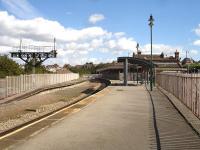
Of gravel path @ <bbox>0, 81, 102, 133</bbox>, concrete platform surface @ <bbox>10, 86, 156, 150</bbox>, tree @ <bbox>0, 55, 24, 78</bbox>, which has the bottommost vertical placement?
gravel path @ <bbox>0, 81, 102, 133</bbox>

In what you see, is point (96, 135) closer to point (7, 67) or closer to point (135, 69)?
point (7, 67)

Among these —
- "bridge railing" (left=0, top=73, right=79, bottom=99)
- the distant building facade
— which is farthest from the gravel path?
the distant building facade

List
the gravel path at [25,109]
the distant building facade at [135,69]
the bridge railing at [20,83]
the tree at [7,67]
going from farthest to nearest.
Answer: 1. the distant building facade at [135,69]
2. the tree at [7,67]
3. the bridge railing at [20,83]
4. the gravel path at [25,109]

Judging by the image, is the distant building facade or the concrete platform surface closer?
the concrete platform surface

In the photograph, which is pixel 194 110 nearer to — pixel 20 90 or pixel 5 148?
pixel 5 148

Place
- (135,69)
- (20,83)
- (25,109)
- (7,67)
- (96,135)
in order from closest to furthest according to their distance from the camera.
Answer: (96,135) → (25,109) → (20,83) → (7,67) → (135,69)

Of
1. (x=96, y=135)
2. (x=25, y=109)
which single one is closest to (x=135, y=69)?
(x=25, y=109)

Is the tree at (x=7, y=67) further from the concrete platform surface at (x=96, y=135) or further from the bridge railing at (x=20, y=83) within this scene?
the concrete platform surface at (x=96, y=135)

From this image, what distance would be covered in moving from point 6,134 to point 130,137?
4074mm

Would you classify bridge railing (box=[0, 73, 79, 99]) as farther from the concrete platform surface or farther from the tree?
the concrete platform surface

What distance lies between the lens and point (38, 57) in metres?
115

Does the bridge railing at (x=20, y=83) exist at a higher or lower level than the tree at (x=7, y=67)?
lower

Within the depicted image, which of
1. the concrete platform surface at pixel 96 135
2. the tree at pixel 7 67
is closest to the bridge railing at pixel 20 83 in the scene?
the tree at pixel 7 67

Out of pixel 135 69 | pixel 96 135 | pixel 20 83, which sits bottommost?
pixel 96 135
